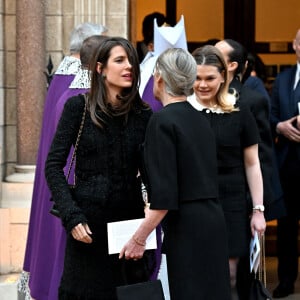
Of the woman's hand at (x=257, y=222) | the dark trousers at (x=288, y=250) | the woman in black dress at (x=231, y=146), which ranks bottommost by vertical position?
the dark trousers at (x=288, y=250)

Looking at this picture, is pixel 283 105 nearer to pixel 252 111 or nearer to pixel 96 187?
pixel 252 111

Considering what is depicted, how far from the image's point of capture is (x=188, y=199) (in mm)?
4727

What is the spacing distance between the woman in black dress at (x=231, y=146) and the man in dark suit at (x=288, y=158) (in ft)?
5.31

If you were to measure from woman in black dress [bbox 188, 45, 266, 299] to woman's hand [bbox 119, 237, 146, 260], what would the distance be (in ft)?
3.13

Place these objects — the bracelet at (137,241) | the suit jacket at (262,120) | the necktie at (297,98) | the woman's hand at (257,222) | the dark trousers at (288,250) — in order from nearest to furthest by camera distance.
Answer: the bracelet at (137,241), the woman's hand at (257,222), the suit jacket at (262,120), the necktie at (297,98), the dark trousers at (288,250)

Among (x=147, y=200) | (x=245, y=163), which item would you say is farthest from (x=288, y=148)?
(x=147, y=200)

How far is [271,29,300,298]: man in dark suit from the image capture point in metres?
7.42

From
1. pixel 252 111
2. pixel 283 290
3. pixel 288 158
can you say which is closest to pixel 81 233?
pixel 252 111

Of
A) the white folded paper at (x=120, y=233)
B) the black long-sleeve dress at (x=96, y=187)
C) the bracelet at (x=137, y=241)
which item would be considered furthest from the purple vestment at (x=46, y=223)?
the bracelet at (x=137, y=241)

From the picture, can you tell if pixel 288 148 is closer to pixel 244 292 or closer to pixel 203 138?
pixel 244 292

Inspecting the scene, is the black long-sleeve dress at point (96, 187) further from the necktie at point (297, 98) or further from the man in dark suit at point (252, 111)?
the necktie at point (297, 98)

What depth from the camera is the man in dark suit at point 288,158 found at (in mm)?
7421

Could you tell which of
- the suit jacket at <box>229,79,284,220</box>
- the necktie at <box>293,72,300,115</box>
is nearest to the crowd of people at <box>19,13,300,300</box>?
the suit jacket at <box>229,79,284,220</box>

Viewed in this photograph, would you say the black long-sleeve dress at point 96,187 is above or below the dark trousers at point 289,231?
above
